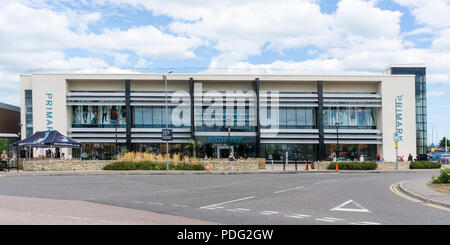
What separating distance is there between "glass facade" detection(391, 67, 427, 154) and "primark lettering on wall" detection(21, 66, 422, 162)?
2213 centimetres

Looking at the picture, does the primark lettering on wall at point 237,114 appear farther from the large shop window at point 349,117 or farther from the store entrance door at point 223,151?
the large shop window at point 349,117

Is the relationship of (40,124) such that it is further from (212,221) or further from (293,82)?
(212,221)

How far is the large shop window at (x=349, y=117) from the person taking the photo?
58.9 m

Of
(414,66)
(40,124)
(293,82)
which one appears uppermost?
(414,66)

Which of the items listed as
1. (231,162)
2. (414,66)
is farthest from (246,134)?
(414,66)

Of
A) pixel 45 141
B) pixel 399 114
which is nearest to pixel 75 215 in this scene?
pixel 45 141

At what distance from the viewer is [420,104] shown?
78125mm

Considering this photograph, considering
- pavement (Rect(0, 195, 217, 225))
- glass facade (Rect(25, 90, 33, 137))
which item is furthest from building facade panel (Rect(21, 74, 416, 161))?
pavement (Rect(0, 195, 217, 225))

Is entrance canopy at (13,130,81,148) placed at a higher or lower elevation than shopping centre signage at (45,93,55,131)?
lower

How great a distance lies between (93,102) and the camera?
5775 centimetres

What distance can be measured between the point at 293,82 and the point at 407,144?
17279 mm

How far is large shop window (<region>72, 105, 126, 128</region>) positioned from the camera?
58188 millimetres

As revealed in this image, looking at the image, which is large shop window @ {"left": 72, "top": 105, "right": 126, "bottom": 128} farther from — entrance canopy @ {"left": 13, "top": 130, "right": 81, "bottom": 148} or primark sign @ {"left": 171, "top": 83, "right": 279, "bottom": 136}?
entrance canopy @ {"left": 13, "top": 130, "right": 81, "bottom": 148}
